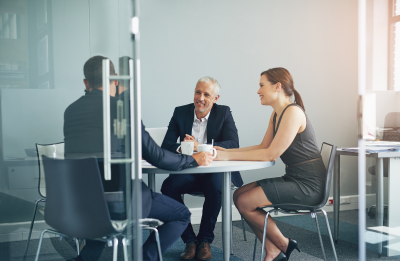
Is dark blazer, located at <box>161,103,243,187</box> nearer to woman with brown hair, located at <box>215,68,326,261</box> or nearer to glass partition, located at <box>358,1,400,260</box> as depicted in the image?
woman with brown hair, located at <box>215,68,326,261</box>

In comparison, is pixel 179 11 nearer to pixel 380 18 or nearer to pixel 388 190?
pixel 380 18

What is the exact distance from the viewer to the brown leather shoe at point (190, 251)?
262 cm

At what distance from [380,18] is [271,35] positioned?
1.98 meters

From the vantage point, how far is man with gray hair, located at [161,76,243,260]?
8.55 feet

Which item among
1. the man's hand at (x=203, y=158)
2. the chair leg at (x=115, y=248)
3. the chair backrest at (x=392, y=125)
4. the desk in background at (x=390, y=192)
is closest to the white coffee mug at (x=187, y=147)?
the man's hand at (x=203, y=158)

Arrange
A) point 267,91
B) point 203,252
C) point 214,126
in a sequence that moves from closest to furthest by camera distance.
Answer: point 267,91 < point 203,252 < point 214,126

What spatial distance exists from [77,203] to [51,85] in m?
0.48

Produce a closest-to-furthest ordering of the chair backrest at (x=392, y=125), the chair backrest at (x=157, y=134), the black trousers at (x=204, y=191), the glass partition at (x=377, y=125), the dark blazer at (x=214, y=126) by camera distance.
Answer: the glass partition at (x=377, y=125) < the chair backrest at (x=392, y=125) < the black trousers at (x=204, y=191) < the dark blazer at (x=214, y=126) < the chair backrest at (x=157, y=134)

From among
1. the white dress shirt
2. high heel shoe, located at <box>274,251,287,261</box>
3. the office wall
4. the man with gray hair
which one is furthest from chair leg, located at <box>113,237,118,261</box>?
the office wall

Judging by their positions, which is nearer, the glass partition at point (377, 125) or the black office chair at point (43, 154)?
the black office chair at point (43, 154)

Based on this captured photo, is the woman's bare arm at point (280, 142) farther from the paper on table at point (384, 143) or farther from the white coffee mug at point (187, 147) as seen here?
the paper on table at point (384, 143)

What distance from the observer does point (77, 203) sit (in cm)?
149

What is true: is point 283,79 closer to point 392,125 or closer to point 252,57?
point 392,125

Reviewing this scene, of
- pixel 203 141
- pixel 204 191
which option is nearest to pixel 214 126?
pixel 203 141
